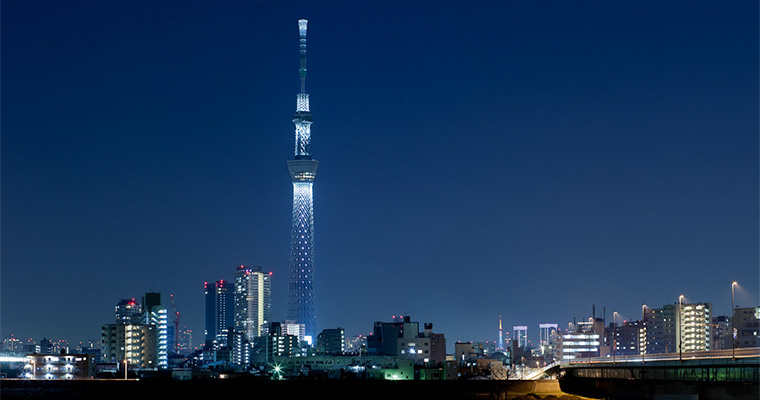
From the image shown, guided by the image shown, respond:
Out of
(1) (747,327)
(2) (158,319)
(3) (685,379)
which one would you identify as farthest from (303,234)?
(3) (685,379)

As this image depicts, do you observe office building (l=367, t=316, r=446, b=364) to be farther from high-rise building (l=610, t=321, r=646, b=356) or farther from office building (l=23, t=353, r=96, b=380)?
office building (l=23, t=353, r=96, b=380)

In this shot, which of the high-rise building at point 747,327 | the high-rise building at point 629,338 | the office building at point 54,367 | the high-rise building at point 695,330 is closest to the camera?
the office building at point 54,367

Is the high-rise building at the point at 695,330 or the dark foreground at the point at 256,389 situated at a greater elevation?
the high-rise building at the point at 695,330

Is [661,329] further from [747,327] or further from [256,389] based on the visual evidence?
[256,389]

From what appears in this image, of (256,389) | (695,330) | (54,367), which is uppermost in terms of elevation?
(695,330)

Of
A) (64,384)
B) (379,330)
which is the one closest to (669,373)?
(64,384)

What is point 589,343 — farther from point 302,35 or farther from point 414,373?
point 302,35

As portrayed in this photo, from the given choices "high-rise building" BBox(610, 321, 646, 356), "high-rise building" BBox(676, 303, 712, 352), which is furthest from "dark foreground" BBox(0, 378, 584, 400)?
"high-rise building" BBox(610, 321, 646, 356)

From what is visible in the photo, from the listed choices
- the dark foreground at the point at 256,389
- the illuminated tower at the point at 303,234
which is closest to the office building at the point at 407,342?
the illuminated tower at the point at 303,234

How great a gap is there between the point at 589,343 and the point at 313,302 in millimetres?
55270

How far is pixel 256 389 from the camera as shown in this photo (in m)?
72.3

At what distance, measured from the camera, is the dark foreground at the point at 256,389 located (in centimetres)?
6690

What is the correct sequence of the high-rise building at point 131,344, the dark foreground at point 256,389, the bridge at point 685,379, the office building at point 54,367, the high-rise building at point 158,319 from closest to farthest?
the bridge at point 685,379, the dark foreground at point 256,389, the office building at point 54,367, the high-rise building at point 131,344, the high-rise building at point 158,319

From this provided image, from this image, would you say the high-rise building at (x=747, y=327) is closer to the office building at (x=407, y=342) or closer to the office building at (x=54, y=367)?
the office building at (x=407, y=342)
